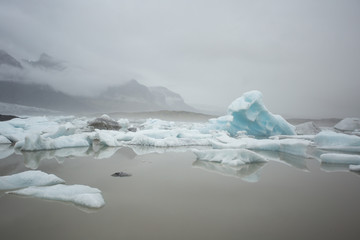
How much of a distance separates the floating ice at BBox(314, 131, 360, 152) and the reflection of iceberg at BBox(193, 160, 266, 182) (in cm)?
359

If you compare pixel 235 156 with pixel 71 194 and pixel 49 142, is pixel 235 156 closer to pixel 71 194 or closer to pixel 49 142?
pixel 71 194

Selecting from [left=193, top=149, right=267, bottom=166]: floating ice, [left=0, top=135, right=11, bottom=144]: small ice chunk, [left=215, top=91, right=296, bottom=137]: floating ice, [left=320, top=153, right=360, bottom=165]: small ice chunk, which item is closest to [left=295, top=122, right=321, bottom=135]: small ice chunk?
[left=215, top=91, right=296, bottom=137]: floating ice

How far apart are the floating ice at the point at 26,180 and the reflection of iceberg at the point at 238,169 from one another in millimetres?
2015

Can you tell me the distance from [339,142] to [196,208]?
601 centimetres

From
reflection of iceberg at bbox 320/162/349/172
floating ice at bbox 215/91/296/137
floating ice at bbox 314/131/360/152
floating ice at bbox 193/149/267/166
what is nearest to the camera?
reflection of iceberg at bbox 320/162/349/172

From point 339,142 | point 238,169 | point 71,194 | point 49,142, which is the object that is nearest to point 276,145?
point 339,142

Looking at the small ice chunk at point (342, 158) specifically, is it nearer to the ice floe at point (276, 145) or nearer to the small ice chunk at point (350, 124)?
the ice floe at point (276, 145)

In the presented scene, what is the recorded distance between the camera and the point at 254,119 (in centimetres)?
973

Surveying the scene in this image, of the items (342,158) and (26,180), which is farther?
(342,158)

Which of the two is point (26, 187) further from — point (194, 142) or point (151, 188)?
point (194, 142)

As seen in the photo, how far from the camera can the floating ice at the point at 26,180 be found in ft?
6.78

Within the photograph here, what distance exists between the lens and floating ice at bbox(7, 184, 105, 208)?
5.60 feet

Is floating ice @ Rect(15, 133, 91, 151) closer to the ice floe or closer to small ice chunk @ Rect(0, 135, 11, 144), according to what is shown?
small ice chunk @ Rect(0, 135, 11, 144)

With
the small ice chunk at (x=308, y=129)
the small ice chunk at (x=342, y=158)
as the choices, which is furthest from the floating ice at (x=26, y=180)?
the small ice chunk at (x=308, y=129)
